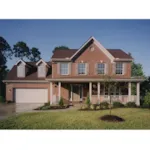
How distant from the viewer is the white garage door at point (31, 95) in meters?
17.9

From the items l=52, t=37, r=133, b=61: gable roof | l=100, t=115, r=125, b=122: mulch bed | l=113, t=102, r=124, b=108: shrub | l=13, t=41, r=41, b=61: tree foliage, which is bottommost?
l=100, t=115, r=125, b=122: mulch bed

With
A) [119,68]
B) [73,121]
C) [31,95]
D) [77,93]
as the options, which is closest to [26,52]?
[31,95]

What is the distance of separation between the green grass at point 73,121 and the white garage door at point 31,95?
556 cm

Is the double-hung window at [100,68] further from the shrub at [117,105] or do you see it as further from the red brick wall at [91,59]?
the shrub at [117,105]

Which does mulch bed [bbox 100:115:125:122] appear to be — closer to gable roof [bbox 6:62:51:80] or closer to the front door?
the front door

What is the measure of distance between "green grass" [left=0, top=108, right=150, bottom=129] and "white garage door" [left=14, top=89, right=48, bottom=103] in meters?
5.56

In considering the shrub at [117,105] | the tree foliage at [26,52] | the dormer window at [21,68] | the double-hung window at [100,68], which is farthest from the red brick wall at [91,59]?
the tree foliage at [26,52]

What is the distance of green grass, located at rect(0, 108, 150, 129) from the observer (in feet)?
33.6

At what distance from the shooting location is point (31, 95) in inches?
712

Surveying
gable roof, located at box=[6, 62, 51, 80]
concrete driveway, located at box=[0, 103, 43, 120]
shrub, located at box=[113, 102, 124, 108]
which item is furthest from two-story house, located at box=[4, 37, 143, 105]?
concrete driveway, located at box=[0, 103, 43, 120]

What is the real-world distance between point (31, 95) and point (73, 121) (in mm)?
8364

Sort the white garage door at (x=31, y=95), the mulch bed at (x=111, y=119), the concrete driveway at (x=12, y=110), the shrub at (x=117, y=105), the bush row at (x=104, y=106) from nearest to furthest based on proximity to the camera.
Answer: the mulch bed at (x=111, y=119) → the concrete driveway at (x=12, y=110) → the bush row at (x=104, y=106) → the shrub at (x=117, y=105) → the white garage door at (x=31, y=95)
